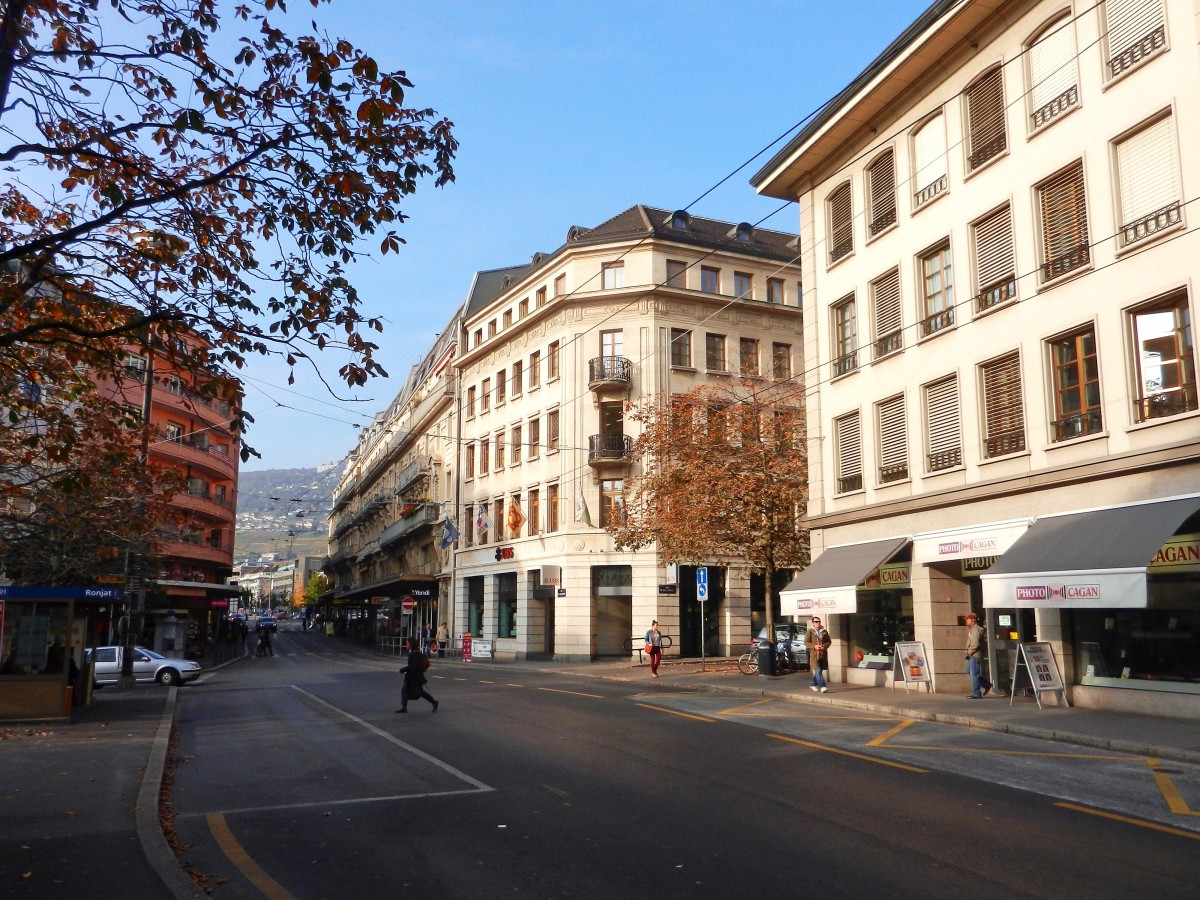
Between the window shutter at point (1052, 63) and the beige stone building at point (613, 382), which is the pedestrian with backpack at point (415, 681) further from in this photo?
the beige stone building at point (613, 382)

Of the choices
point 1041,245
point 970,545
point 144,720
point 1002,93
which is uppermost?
point 1002,93

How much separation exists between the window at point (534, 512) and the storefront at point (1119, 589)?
2895 cm

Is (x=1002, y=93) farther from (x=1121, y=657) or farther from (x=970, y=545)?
(x=1121, y=657)

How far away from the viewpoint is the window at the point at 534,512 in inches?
1793

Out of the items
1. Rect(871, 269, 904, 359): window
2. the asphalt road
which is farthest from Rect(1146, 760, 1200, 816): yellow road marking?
Rect(871, 269, 904, 359): window

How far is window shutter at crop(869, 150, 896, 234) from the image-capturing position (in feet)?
78.9

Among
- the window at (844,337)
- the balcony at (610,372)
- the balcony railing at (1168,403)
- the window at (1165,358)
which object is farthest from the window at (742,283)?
the balcony railing at (1168,403)

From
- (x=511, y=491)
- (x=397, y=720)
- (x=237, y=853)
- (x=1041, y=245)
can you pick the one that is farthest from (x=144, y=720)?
(x=511, y=491)

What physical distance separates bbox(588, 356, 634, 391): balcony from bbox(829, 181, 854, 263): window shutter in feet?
53.5

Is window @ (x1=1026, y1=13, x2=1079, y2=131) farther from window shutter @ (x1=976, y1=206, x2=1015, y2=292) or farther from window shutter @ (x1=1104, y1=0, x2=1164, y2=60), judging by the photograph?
window shutter @ (x1=976, y1=206, x2=1015, y2=292)

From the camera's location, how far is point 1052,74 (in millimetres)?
19219

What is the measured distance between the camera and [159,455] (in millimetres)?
51969

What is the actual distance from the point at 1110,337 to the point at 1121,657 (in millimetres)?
5562

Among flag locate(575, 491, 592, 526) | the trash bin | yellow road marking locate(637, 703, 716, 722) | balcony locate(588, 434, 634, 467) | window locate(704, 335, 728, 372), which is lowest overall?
yellow road marking locate(637, 703, 716, 722)
